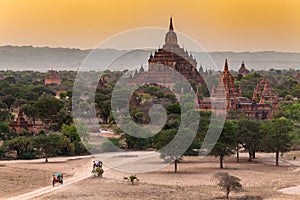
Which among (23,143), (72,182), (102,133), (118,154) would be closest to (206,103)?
(102,133)

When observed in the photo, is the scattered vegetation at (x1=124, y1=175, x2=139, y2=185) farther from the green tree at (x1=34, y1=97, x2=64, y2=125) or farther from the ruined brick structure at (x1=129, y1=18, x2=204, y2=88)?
the ruined brick structure at (x1=129, y1=18, x2=204, y2=88)

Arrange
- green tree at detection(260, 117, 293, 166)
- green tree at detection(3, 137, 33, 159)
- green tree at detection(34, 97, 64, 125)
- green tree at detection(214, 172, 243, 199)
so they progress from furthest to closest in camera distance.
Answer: green tree at detection(34, 97, 64, 125) → green tree at detection(3, 137, 33, 159) → green tree at detection(260, 117, 293, 166) → green tree at detection(214, 172, 243, 199)

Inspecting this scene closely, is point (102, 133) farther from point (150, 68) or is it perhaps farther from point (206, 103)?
point (150, 68)

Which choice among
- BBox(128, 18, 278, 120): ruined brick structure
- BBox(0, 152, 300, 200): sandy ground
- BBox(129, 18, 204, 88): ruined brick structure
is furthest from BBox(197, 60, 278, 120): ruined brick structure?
BBox(129, 18, 204, 88): ruined brick structure

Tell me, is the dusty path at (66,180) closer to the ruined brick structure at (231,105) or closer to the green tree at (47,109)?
the green tree at (47,109)

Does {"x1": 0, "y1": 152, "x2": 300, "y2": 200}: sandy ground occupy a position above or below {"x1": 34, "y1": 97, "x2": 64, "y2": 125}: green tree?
below

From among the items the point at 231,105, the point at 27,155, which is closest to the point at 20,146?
the point at 27,155

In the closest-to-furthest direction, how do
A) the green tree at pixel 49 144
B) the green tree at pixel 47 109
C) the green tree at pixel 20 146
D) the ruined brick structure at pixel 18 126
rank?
the green tree at pixel 49 144, the green tree at pixel 20 146, the ruined brick structure at pixel 18 126, the green tree at pixel 47 109

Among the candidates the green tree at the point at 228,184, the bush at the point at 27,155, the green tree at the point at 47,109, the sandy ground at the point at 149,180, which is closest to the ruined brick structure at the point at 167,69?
the green tree at the point at 47,109

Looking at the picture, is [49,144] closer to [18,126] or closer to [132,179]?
[132,179]
